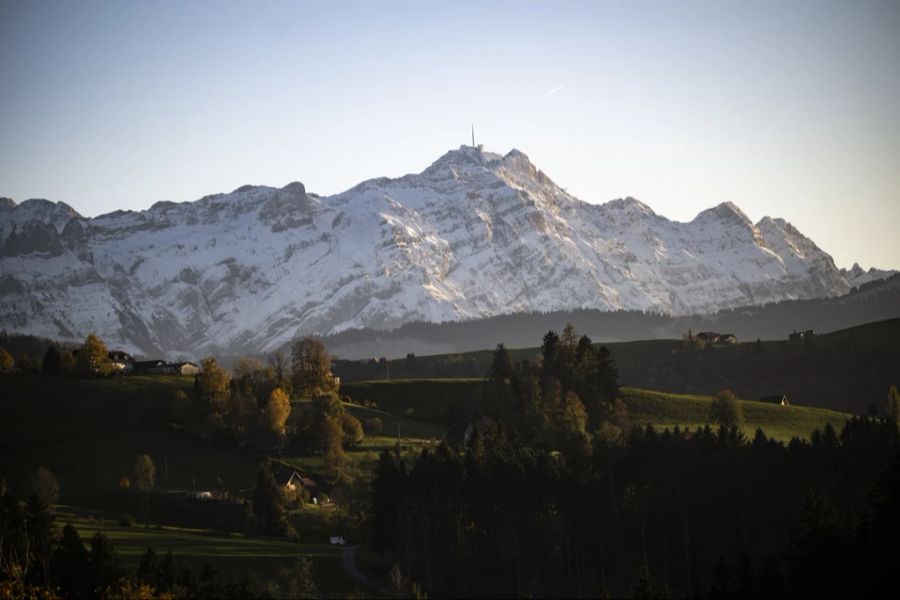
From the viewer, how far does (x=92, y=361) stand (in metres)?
167

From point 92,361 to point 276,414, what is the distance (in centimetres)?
3786

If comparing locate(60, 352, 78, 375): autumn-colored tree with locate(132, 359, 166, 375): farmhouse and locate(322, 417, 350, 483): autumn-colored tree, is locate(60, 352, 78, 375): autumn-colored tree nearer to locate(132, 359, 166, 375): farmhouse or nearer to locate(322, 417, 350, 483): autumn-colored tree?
locate(132, 359, 166, 375): farmhouse

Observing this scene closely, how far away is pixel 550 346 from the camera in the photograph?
168125 millimetres

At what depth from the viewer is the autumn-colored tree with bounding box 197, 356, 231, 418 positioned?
148 meters

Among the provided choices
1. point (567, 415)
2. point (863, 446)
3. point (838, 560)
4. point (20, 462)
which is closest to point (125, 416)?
point (20, 462)

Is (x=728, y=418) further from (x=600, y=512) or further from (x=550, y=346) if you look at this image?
(x=600, y=512)

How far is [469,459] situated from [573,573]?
16.7m

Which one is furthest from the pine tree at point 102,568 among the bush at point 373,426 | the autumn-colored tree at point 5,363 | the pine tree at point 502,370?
the autumn-colored tree at point 5,363

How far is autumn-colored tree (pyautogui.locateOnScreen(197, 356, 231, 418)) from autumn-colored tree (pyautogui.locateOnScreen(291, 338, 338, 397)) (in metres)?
9.64

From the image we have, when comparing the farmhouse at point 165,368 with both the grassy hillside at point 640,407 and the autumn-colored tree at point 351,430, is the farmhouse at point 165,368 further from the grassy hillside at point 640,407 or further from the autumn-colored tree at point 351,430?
the autumn-colored tree at point 351,430

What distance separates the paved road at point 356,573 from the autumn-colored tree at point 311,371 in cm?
5946

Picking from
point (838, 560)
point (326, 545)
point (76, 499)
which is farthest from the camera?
point (76, 499)

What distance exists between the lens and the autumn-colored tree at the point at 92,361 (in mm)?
166000

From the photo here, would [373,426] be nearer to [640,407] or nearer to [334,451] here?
[334,451]
